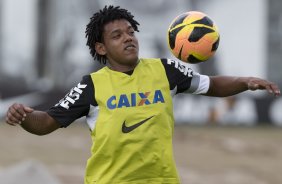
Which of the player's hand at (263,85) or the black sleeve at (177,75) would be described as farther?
the black sleeve at (177,75)

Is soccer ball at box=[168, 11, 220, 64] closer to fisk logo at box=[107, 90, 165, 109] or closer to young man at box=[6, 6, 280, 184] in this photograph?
young man at box=[6, 6, 280, 184]

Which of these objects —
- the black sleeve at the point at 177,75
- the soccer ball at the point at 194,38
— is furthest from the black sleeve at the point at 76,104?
the soccer ball at the point at 194,38

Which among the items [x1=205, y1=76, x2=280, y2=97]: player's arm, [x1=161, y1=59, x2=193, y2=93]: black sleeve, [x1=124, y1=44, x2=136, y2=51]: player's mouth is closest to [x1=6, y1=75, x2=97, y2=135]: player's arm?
→ [x1=124, y1=44, x2=136, y2=51]: player's mouth

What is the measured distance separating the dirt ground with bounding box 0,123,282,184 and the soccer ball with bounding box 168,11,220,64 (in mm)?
7084

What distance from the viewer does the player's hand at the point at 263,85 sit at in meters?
5.96

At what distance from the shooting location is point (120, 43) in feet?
20.7

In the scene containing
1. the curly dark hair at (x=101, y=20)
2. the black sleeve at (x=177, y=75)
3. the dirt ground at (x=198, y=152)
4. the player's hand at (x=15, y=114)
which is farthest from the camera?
the dirt ground at (x=198, y=152)

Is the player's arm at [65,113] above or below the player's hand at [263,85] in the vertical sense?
below

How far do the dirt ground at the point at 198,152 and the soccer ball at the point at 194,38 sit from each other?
708 cm

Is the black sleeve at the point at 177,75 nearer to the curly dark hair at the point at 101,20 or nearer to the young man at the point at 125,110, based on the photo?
the young man at the point at 125,110

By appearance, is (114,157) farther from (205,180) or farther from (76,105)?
(205,180)

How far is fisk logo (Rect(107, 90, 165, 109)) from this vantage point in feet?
20.0

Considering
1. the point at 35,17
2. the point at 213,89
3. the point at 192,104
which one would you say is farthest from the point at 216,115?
the point at 213,89

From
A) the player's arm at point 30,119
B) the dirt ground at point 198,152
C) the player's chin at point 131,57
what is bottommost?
the dirt ground at point 198,152
